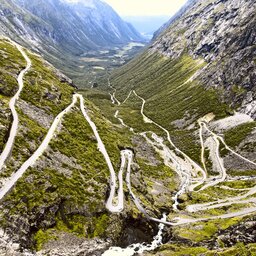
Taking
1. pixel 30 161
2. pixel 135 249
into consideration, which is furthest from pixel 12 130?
pixel 135 249

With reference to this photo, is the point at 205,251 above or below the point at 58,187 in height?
below

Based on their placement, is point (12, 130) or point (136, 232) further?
point (12, 130)

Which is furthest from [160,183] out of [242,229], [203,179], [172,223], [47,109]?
[242,229]

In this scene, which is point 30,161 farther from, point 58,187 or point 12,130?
point 12,130

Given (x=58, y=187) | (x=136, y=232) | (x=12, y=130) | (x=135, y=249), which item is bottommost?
(x=135, y=249)

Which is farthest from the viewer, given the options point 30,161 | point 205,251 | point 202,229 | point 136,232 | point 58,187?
point 30,161

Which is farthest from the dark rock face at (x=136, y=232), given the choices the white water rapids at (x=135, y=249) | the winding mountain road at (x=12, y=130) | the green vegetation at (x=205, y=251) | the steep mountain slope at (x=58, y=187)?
the winding mountain road at (x=12, y=130)

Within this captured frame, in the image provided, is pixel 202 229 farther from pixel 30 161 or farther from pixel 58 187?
pixel 30 161

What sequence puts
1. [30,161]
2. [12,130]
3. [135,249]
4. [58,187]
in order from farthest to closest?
[12,130] → [30,161] → [58,187] → [135,249]

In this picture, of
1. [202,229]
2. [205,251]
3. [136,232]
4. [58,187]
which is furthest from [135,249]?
[58,187]

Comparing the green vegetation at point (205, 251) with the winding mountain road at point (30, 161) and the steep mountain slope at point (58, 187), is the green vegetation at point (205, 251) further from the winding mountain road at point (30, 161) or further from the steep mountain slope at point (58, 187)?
the winding mountain road at point (30, 161)

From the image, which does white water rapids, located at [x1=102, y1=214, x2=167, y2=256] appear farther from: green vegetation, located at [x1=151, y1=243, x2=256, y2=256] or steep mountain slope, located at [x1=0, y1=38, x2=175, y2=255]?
green vegetation, located at [x1=151, y1=243, x2=256, y2=256]

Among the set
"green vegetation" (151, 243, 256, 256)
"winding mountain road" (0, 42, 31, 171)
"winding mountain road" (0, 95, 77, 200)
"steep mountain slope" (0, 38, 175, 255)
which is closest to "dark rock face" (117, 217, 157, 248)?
"steep mountain slope" (0, 38, 175, 255)
